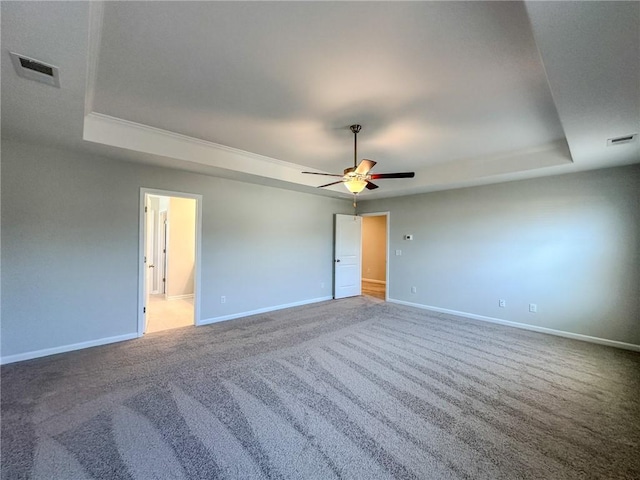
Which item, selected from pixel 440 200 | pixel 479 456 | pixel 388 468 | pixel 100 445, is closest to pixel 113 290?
pixel 100 445

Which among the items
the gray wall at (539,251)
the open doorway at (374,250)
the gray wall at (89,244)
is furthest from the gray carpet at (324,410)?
the open doorway at (374,250)

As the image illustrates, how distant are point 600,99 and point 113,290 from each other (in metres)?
5.56

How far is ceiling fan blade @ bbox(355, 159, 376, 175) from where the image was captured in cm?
299

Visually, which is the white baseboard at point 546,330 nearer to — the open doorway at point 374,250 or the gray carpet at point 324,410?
the gray carpet at point 324,410

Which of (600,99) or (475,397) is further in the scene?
(475,397)

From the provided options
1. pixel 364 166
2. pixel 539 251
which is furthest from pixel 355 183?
pixel 539 251

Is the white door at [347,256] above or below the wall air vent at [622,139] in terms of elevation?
below

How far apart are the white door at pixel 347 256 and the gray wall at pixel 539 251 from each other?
141 cm

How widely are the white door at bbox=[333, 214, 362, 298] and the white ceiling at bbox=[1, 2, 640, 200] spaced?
289 centimetres

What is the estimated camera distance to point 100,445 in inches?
71.1

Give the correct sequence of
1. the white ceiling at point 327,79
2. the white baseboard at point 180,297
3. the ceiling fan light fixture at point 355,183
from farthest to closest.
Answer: the white baseboard at point 180,297 < the ceiling fan light fixture at point 355,183 < the white ceiling at point 327,79

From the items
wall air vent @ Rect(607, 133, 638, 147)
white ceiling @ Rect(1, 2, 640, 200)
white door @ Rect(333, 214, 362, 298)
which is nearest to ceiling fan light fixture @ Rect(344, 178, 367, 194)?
white ceiling @ Rect(1, 2, 640, 200)

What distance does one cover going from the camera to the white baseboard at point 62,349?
300cm

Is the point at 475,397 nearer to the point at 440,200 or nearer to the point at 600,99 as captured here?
the point at 600,99
